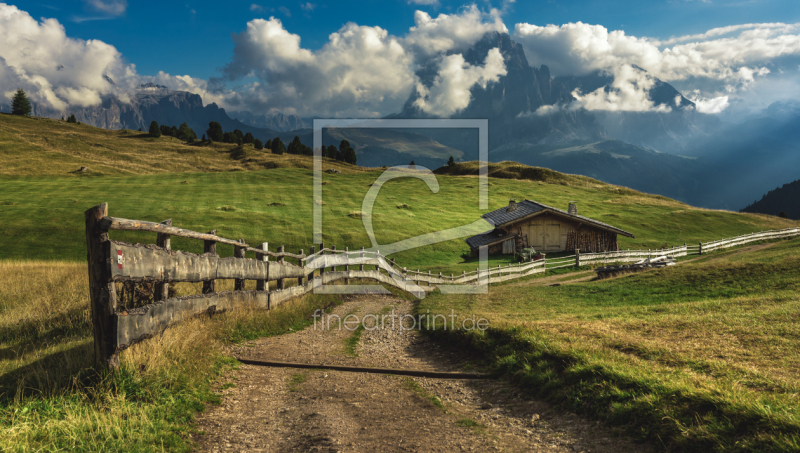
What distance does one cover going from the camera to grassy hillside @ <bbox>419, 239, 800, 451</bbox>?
3949 millimetres

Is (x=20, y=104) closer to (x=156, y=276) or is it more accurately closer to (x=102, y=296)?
(x=156, y=276)

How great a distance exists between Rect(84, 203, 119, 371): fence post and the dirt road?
1225mm

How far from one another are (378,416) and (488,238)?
136 ft

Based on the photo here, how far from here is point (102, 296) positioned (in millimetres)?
4547

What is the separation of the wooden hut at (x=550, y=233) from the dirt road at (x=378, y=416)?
121 ft

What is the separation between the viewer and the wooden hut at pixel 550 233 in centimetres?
4297

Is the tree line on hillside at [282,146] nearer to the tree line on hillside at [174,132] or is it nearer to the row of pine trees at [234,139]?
the row of pine trees at [234,139]

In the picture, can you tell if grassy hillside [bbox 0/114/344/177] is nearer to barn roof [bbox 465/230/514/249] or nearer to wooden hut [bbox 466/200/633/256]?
barn roof [bbox 465/230/514/249]

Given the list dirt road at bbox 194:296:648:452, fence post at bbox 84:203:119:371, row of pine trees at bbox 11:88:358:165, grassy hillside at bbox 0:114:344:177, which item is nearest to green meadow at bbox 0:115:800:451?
fence post at bbox 84:203:119:371

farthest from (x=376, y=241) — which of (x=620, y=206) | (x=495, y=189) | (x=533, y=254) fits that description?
(x=620, y=206)

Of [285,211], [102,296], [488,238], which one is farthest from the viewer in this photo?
[285,211]

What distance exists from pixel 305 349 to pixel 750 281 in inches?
678

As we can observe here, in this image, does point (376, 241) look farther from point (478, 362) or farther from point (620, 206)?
point (620, 206)

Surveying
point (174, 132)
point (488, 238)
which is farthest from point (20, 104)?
point (488, 238)
